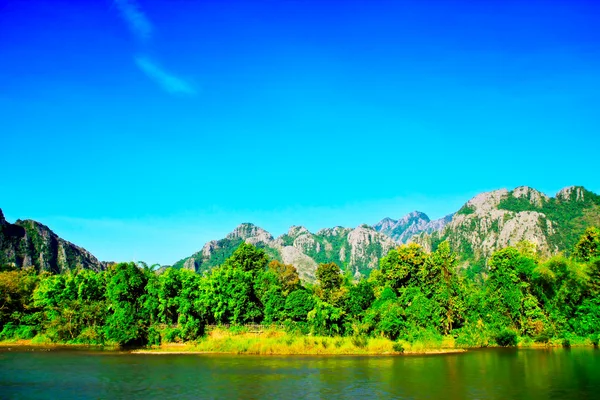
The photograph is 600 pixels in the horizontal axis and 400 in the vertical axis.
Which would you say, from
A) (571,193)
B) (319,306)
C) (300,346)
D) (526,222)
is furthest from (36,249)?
(571,193)

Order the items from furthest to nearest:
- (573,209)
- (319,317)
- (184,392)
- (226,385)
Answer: (573,209) → (319,317) → (226,385) → (184,392)

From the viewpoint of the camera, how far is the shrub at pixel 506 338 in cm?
5091

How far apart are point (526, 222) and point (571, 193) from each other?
33.8m

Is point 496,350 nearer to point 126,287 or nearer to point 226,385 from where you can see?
point 226,385

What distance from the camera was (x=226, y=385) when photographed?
2662cm

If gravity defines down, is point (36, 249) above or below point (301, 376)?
above

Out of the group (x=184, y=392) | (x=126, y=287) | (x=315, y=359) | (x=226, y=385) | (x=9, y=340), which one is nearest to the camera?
(x=184, y=392)

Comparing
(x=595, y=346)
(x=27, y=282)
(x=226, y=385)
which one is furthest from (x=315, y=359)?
(x=27, y=282)

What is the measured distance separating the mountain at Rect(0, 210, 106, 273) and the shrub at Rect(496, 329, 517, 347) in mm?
136441

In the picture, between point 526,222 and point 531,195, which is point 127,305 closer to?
point 526,222

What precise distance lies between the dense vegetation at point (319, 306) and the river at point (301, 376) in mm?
7138

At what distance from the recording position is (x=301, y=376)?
2958cm

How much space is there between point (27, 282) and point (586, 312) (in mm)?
69305

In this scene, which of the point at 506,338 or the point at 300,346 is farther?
the point at 506,338
